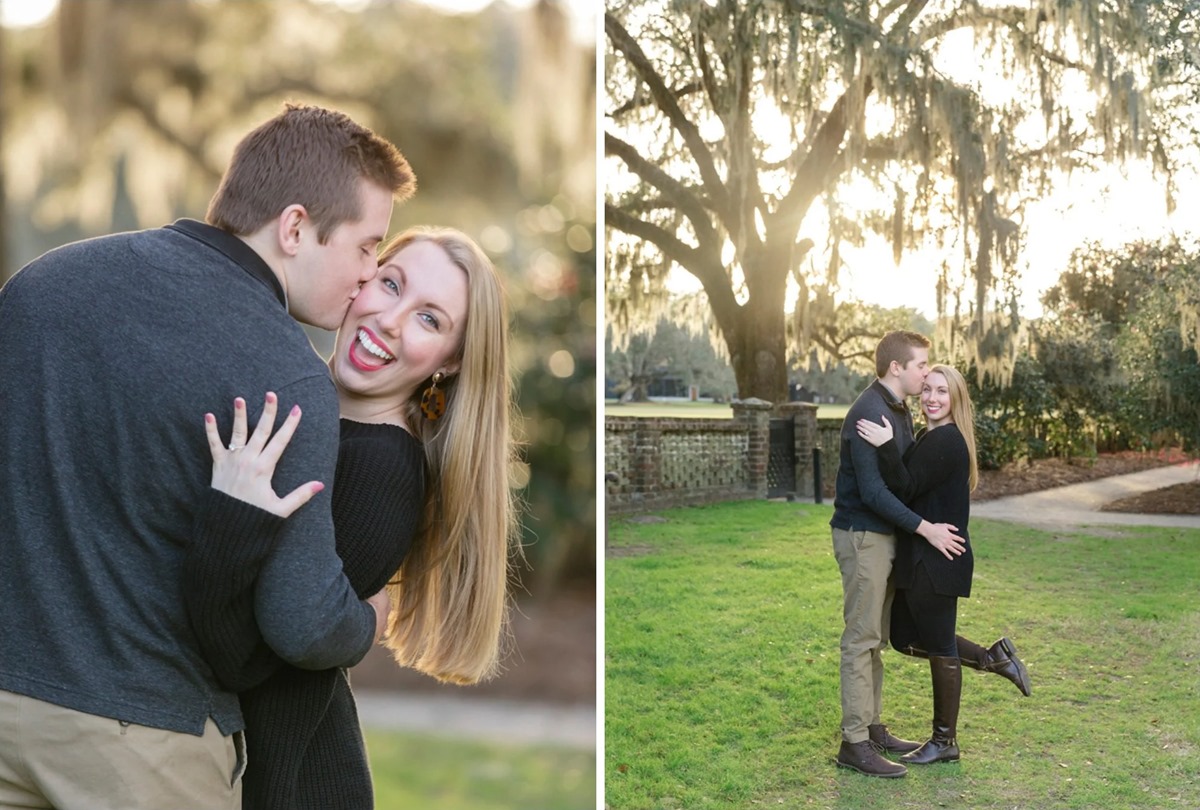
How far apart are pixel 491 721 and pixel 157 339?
168 inches

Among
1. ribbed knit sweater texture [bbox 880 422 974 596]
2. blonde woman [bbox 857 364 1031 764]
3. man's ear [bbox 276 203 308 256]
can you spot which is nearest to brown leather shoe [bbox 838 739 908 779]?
blonde woman [bbox 857 364 1031 764]

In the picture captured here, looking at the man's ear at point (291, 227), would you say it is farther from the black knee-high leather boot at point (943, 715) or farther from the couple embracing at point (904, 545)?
the black knee-high leather boot at point (943, 715)

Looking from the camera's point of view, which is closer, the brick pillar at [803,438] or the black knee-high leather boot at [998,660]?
the black knee-high leather boot at [998,660]

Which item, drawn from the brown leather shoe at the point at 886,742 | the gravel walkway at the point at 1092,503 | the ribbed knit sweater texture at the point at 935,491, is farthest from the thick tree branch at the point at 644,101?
the brown leather shoe at the point at 886,742

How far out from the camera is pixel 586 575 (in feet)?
20.3

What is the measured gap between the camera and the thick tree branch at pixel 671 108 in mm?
4340

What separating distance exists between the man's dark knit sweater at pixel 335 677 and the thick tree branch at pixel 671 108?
2934mm

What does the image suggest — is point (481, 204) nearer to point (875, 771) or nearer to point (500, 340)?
point (875, 771)

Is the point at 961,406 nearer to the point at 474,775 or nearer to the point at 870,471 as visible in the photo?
the point at 870,471

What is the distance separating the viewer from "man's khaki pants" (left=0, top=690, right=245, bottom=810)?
1.26 m

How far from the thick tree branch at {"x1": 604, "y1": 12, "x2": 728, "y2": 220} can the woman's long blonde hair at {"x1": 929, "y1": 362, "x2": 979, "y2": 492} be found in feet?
4.64

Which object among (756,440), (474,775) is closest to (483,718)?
(474,775)

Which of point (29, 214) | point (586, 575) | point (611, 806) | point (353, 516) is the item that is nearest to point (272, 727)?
point (353, 516)

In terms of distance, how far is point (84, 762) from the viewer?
1269 mm
